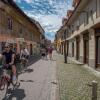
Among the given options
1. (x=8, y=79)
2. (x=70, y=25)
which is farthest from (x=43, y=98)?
(x=70, y=25)

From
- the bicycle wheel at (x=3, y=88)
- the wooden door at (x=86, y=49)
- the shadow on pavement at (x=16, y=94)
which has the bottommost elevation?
the shadow on pavement at (x=16, y=94)

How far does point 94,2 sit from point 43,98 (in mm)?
13629

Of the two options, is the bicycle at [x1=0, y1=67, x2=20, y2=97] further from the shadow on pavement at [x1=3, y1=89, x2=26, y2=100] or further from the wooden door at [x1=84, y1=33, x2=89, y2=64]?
the wooden door at [x1=84, y1=33, x2=89, y2=64]

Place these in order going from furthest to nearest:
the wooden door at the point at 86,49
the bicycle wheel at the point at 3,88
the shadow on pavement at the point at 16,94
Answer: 1. the wooden door at the point at 86,49
2. the bicycle wheel at the point at 3,88
3. the shadow on pavement at the point at 16,94

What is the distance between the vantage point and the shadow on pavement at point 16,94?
352 inches

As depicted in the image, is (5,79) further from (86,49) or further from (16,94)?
(86,49)

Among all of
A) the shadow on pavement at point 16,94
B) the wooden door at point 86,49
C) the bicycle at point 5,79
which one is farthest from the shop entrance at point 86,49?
the bicycle at point 5,79

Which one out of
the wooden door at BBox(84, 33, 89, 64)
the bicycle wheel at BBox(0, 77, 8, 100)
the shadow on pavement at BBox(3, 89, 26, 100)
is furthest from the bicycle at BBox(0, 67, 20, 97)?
the wooden door at BBox(84, 33, 89, 64)

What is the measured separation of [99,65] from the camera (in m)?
20.3

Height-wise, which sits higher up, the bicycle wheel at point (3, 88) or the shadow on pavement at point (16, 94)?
the bicycle wheel at point (3, 88)

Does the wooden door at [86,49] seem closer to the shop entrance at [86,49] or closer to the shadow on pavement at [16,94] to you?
the shop entrance at [86,49]

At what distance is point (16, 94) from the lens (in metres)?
9.59

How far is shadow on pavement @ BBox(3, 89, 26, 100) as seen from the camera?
8.94 m

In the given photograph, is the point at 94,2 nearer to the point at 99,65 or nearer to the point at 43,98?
the point at 99,65
